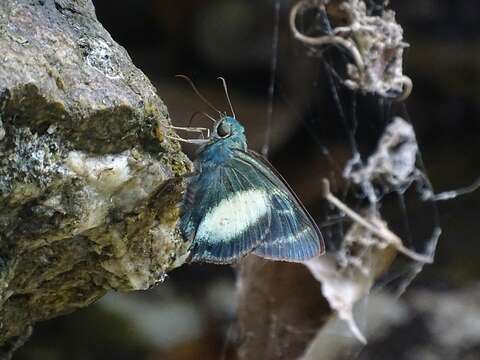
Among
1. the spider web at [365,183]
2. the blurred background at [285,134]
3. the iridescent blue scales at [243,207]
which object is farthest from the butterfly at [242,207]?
the blurred background at [285,134]

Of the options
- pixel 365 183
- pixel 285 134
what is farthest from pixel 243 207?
pixel 285 134

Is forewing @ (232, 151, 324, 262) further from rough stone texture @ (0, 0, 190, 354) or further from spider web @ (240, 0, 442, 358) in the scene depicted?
spider web @ (240, 0, 442, 358)

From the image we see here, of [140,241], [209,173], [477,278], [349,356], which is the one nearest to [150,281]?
[140,241]

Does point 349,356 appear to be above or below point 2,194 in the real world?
below

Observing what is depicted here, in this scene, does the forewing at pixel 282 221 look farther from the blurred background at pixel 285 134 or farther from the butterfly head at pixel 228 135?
the blurred background at pixel 285 134

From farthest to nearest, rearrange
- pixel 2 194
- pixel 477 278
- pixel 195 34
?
pixel 195 34
pixel 477 278
pixel 2 194

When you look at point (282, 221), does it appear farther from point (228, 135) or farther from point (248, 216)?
point (228, 135)

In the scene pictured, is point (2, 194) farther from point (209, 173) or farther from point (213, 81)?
point (213, 81)
